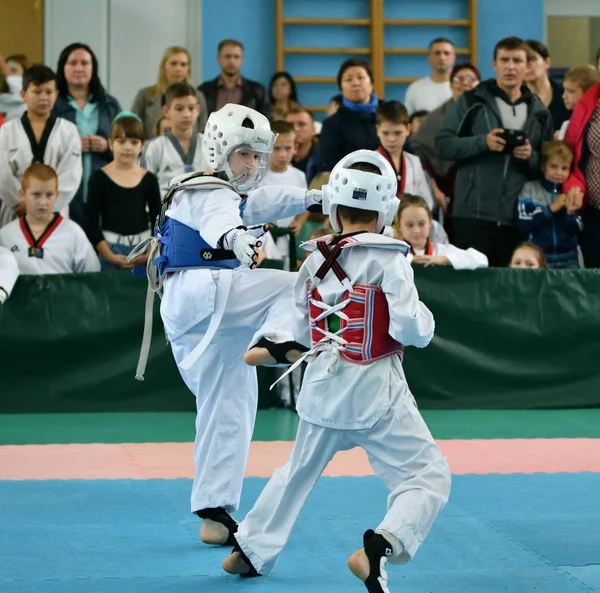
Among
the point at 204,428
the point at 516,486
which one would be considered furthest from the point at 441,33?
the point at 204,428

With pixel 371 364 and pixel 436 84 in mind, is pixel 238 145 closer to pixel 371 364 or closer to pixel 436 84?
pixel 371 364

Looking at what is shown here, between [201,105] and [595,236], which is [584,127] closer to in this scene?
[595,236]

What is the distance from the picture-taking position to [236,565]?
380 cm

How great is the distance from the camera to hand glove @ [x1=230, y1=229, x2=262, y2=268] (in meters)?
3.67

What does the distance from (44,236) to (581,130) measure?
3942 millimetres

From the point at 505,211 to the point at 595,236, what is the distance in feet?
→ 2.30

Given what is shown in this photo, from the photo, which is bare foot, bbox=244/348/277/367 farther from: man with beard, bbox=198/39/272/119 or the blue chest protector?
man with beard, bbox=198/39/272/119

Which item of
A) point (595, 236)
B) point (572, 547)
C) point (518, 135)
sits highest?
point (518, 135)

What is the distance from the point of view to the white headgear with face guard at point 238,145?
421 centimetres

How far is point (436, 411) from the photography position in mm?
7754

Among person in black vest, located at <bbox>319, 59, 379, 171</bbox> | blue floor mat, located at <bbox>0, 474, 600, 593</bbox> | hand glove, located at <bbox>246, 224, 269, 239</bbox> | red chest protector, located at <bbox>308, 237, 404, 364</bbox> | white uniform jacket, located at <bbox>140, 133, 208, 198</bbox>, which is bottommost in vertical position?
blue floor mat, located at <bbox>0, 474, 600, 593</bbox>

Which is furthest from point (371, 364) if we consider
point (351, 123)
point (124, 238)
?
point (351, 123)

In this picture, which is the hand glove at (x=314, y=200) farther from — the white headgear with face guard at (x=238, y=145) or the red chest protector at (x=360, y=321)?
the red chest protector at (x=360, y=321)

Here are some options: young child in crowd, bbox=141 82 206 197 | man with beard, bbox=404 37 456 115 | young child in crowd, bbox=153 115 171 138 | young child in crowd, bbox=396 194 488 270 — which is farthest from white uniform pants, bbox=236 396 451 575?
man with beard, bbox=404 37 456 115
